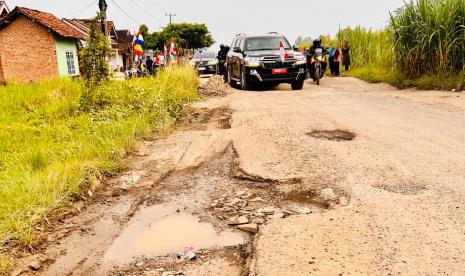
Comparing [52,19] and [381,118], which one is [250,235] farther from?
[52,19]

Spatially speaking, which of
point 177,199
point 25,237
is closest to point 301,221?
point 177,199

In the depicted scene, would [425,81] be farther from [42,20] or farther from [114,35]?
[114,35]

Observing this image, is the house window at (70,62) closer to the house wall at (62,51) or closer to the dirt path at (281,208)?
the house wall at (62,51)

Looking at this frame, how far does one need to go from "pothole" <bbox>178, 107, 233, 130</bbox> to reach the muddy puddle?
3.44 meters

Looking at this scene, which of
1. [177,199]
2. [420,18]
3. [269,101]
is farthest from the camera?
[420,18]

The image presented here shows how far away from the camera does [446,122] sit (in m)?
6.42

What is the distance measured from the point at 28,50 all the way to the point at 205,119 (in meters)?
22.4

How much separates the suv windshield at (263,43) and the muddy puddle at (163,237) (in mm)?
9436

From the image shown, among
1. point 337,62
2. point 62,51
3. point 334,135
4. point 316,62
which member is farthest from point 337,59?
point 62,51

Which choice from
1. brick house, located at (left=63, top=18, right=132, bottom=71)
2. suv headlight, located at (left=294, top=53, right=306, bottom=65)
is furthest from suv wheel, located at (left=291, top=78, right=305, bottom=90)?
brick house, located at (left=63, top=18, right=132, bottom=71)

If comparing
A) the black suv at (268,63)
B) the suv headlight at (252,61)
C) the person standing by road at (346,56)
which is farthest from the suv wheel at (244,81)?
the person standing by road at (346,56)

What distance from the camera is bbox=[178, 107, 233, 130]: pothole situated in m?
7.13

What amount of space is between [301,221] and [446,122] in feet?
14.0

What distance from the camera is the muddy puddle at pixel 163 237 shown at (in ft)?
9.79
